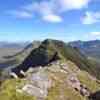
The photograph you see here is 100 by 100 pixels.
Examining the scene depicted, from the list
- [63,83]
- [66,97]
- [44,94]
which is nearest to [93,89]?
[63,83]

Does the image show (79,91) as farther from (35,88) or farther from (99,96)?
(35,88)

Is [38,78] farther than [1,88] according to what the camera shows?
Yes

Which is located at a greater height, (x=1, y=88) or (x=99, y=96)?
(x=1, y=88)

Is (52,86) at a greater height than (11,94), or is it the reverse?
(11,94)

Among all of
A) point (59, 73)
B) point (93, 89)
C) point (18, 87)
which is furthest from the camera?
point (93, 89)

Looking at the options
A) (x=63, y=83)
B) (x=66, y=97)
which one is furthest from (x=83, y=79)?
(x=66, y=97)

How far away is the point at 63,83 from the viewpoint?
328 feet

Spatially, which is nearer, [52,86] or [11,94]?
[11,94]

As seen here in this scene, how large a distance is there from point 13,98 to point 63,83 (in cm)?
3501

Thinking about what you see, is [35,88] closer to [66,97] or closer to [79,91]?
[66,97]

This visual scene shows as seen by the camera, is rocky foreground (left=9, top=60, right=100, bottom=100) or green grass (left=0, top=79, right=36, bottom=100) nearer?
green grass (left=0, top=79, right=36, bottom=100)

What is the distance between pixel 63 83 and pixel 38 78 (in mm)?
16554

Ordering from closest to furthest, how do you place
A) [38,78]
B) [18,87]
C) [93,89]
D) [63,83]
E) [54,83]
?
[18,87], [38,78], [54,83], [63,83], [93,89]

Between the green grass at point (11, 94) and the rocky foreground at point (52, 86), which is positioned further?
the rocky foreground at point (52, 86)
